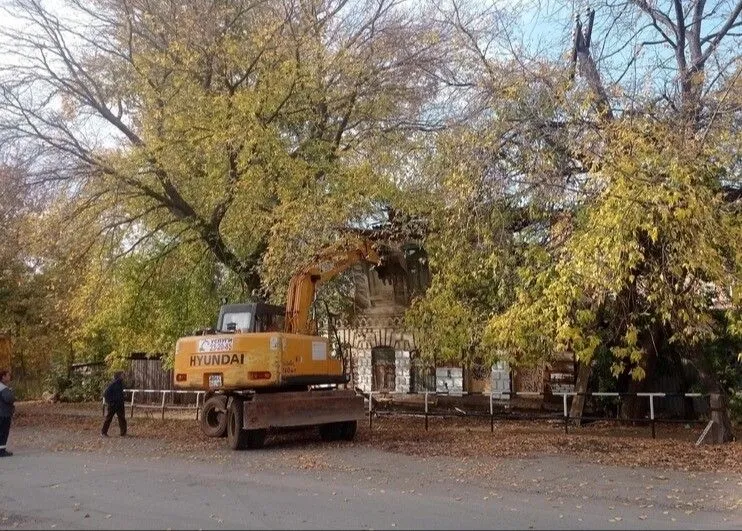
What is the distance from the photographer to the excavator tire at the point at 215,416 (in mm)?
15867

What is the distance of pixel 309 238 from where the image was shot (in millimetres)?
16062

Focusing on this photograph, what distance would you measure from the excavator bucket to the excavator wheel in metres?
0.31

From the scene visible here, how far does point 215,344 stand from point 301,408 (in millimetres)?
2079

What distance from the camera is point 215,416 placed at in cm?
1639

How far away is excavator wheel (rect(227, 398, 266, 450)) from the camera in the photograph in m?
14.7

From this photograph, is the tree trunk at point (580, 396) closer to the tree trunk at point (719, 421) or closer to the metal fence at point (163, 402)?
the tree trunk at point (719, 421)

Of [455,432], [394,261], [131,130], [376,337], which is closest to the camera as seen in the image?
[455,432]

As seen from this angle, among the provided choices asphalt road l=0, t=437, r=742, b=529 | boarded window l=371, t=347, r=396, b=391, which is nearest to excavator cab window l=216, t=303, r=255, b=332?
asphalt road l=0, t=437, r=742, b=529

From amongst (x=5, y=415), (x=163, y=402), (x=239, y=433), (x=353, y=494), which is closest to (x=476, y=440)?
(x=239, y=433)

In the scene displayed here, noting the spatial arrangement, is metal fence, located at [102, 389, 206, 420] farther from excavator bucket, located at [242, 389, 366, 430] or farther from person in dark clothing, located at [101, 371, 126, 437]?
excavator bucket, located at [242, 389, 366, 430]

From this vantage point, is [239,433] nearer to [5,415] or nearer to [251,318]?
[251,318]

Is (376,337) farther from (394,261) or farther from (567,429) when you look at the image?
(567,429)

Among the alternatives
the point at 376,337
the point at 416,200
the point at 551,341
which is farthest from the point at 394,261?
the point at 551,341

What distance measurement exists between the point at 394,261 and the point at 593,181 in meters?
10.8
